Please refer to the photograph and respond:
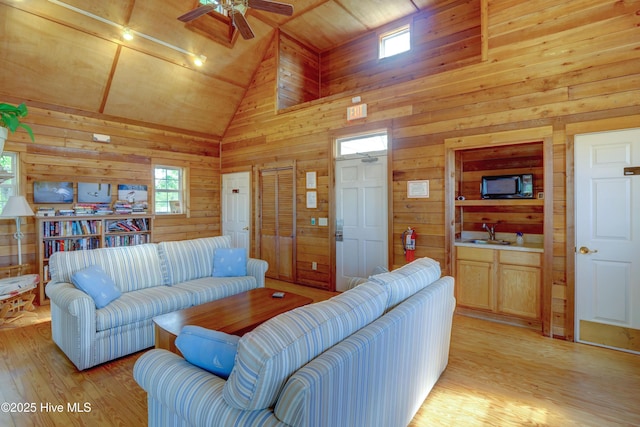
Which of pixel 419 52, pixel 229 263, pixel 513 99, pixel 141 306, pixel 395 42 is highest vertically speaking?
pixel 395 42

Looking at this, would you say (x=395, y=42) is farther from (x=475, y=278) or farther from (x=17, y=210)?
(x=17, y=210)

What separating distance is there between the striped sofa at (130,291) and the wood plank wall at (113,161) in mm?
2294

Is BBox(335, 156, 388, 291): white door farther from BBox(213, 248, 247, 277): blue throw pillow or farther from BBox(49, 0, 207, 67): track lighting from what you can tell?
BBox(49, 0, 207, 67): track lighting

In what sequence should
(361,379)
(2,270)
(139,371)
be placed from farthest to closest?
(2,270), (139,371), (361,379)

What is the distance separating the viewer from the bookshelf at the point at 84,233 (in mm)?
4430

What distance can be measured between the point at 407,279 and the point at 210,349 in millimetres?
1229

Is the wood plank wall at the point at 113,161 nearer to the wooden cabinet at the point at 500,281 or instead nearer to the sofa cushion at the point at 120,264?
the sofa cushion at the point at 120,264

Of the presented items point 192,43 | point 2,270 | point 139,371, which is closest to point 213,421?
point 139,371

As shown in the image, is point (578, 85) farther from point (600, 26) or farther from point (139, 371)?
point (139, 371)

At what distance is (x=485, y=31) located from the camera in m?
3.62

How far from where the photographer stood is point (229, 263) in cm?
397

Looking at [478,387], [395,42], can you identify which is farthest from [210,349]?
[395,42]

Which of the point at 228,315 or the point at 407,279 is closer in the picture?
the point at 407,279

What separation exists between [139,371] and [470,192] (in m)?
4.09
